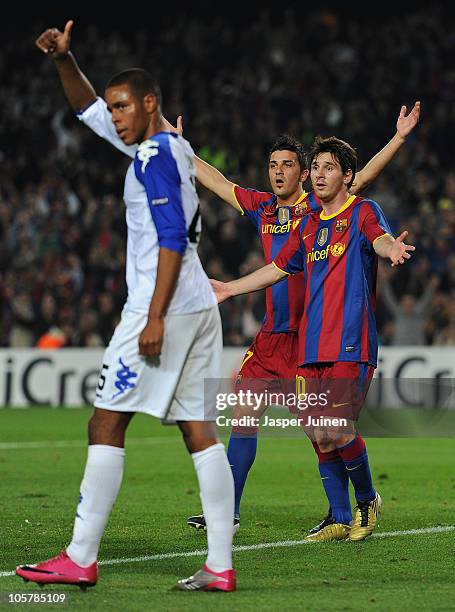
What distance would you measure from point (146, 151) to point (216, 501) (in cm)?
155

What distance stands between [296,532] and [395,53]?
17179mm

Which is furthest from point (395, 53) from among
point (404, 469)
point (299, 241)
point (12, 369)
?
point (299, 241)

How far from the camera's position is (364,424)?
52.1ft

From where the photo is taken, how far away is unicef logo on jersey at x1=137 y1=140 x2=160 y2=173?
5457 mm

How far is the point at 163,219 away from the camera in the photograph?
541 centimetres

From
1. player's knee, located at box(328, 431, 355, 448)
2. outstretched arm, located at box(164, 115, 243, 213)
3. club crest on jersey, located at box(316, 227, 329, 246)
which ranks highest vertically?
outstretched arm, located at box(164, 115, 243, 213)

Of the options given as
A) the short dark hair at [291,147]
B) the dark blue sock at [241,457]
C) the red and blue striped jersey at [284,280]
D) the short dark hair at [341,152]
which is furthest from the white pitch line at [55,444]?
the short dark hair at [341,152]

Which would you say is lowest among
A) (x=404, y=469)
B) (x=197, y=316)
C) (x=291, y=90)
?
(x=404, y=469)

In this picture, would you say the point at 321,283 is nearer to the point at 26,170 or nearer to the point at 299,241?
the point at 299,241

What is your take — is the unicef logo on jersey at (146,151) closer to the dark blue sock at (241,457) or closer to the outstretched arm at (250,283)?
the outstretched arm at (250,283)

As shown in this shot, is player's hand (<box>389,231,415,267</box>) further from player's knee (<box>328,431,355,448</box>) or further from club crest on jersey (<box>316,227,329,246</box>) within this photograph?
player's knee (<box>328,431,355,448</box>)

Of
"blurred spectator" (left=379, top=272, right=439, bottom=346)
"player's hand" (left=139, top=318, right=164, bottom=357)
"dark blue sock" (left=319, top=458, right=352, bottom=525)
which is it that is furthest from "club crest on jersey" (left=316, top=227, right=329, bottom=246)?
"blurred spectator" (left=379, top=272, right=439, bottom=346)

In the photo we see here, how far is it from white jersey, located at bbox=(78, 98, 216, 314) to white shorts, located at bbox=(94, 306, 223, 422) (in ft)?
0.26

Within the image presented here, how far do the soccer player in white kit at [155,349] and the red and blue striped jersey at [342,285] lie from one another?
1.70 m
